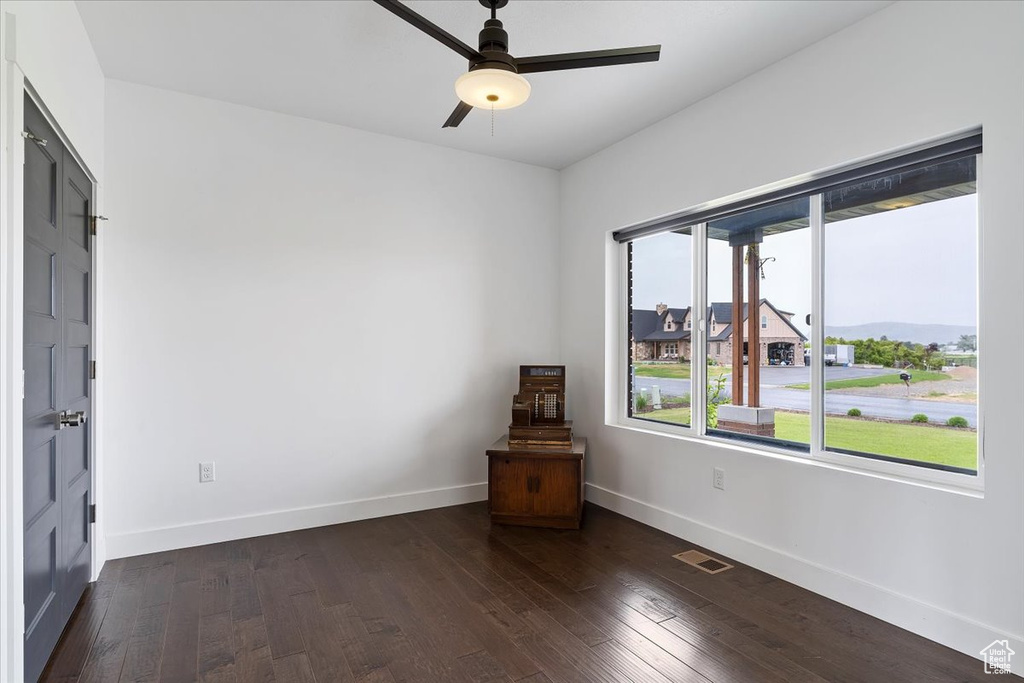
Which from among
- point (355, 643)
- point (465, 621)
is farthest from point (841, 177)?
point (355, 643)

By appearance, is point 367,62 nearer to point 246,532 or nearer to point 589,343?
point 589,343

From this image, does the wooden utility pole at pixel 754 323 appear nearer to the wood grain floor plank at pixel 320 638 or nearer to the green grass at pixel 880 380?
the green grass at pixel 880 380

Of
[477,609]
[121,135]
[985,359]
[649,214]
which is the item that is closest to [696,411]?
[649,214]

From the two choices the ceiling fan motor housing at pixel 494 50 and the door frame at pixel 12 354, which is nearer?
the door frame at pixel 12 354

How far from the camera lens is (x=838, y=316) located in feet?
9.38

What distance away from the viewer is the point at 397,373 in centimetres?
412

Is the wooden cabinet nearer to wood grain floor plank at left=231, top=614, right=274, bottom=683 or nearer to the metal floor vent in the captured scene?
the metal floor vent

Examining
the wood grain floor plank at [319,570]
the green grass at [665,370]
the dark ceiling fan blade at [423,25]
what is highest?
the dark ceiling fan blade at [423,25]

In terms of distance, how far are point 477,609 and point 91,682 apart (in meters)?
1.51

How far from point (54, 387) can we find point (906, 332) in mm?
3747

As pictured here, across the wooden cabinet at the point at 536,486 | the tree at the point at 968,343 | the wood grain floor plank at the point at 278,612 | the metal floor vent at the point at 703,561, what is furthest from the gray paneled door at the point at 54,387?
the tree at the point at 968,343

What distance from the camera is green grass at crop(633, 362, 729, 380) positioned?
361cm

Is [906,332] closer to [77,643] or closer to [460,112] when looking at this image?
[460,112]

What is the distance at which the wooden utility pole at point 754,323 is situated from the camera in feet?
10.8
